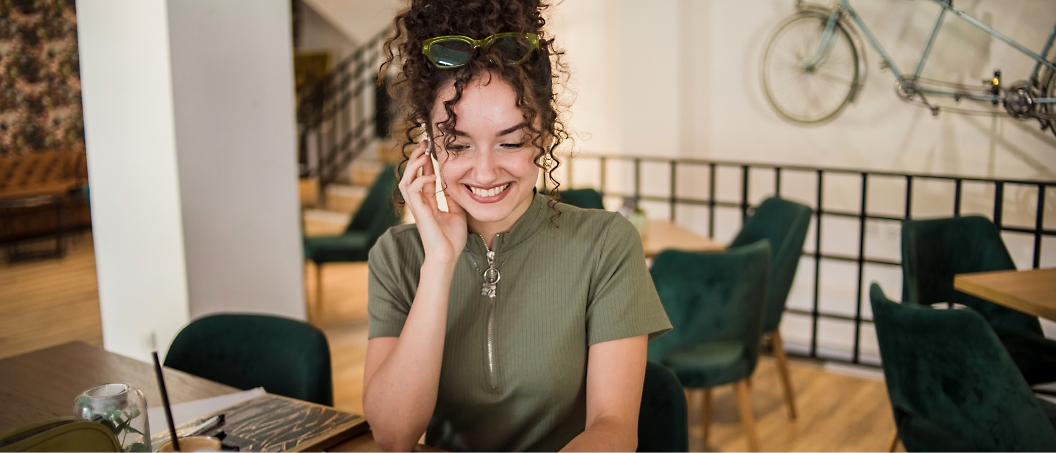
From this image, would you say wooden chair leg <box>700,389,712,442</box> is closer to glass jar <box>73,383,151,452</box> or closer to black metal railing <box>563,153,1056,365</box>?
black metal railing <box>563,153,1056,365</box>

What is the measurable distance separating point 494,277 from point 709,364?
1.44 meters

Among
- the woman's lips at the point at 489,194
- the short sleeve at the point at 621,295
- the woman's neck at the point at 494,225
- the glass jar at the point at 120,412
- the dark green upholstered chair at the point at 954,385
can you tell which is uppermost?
the woman's lips at the point at 489,194

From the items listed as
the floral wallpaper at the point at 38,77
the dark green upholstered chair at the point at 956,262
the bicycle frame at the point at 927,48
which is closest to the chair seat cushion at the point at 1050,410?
the dark green upholstered chair at the point at 956,262

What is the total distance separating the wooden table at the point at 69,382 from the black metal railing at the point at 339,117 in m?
7.13

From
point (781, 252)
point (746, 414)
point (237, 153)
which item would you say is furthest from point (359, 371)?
point (781, 252)

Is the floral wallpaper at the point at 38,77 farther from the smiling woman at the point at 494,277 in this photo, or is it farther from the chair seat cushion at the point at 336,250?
the smiling woman at the point at 494,277

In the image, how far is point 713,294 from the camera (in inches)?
102

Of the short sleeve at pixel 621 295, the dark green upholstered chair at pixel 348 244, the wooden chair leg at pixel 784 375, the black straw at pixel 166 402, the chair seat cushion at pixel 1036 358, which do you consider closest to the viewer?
the black straw at pixel 166 402

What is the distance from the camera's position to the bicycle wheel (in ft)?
14.0

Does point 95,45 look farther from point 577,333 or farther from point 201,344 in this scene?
point 577,333

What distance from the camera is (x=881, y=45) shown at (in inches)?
161

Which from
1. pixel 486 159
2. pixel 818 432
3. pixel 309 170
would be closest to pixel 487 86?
pixel 486 159

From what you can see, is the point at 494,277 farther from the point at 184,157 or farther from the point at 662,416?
the point at 184,157

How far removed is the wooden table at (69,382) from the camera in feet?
4.76
